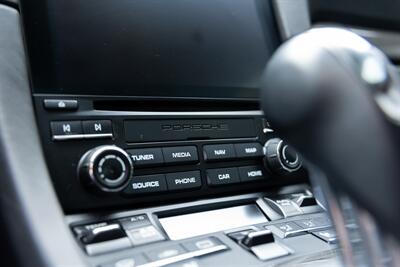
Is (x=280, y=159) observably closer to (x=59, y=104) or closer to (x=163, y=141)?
(x=163, y=141)

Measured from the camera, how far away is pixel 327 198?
13.1 inches

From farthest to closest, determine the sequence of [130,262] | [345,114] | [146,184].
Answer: [146,184] → [130,262] → [345,114]

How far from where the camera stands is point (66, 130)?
0.51 meters

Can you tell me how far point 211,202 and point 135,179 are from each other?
106 mm

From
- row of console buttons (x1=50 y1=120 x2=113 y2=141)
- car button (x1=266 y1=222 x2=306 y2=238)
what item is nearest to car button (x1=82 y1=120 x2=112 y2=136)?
row of console buttons (x1=50 y1=120 x2=113 y2=141)

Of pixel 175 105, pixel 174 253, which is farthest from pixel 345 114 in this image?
pixel 175 105

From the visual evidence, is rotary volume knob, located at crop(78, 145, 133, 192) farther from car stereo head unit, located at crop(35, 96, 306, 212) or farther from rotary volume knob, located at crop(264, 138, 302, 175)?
rotary volume knob, located at crop(264, 138, 302, 175)

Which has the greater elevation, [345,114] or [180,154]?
[345,114]

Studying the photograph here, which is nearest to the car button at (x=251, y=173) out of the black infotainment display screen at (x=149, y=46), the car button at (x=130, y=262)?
the black infotainment display screen at (x=149, y=46)

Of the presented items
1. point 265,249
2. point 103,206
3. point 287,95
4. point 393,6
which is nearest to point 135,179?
point 103,206

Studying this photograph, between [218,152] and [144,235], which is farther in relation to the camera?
[218,152]

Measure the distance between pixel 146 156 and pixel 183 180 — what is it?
2.2 inches

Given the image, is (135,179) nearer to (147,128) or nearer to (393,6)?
(147,128)

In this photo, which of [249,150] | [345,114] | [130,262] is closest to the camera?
[345,114]
